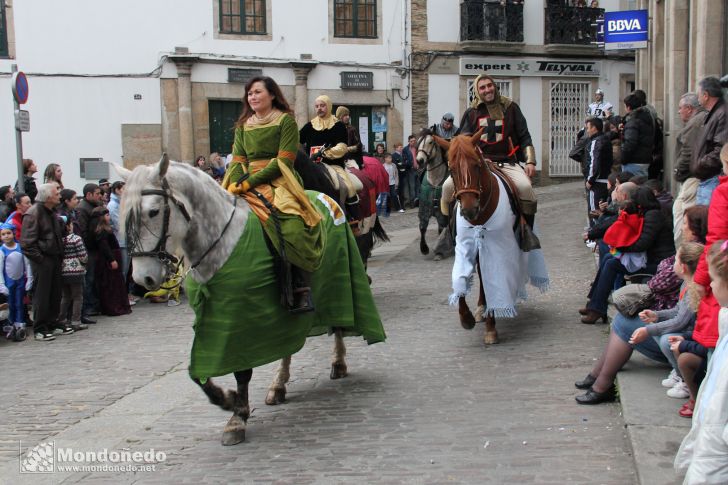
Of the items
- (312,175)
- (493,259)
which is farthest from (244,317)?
(312,175)

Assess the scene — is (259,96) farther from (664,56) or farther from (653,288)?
(664,56)

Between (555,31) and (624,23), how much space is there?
11.7 m

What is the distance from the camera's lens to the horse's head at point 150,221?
17.1 ft

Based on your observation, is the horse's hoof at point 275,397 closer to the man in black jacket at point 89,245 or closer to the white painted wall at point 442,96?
the man in black jacket at point 89,245

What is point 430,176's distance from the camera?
14477 mm

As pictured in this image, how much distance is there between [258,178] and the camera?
242 inches

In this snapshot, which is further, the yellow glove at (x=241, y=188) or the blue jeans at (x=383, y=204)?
the blue jeans at (x=383, y=204)

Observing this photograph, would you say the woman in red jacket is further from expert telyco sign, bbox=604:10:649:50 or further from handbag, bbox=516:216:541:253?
expert telyco sign, bbox=604:10:649:50

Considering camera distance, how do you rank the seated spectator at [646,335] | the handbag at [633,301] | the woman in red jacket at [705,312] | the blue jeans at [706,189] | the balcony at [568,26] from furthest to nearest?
the balcony at [568,26]
the blue jeans at [706,189]
the handbag at [633,301]
the seated spectator at [646,335]
the woman in red jacket at [705,312]

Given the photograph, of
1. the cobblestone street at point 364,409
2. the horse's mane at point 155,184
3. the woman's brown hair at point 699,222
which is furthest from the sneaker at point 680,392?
the horse's mane at point 155,184

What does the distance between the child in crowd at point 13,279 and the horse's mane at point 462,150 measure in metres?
5.95

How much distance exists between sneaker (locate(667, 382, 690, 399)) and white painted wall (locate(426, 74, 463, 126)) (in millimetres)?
21547

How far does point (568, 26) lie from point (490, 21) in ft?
9.65

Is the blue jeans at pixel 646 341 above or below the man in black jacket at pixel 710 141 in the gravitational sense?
below
